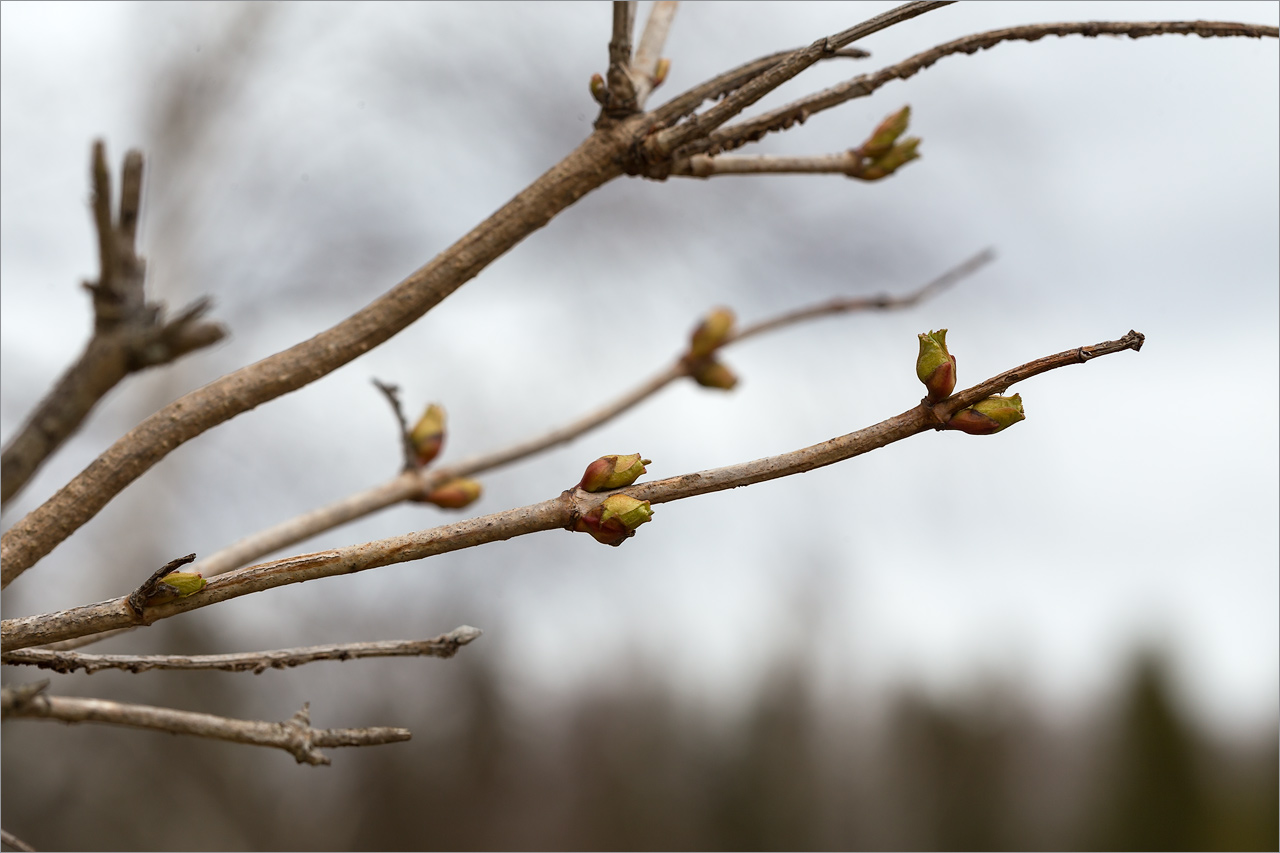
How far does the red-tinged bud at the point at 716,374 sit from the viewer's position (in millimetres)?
1783

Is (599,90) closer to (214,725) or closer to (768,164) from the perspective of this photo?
(768,164)

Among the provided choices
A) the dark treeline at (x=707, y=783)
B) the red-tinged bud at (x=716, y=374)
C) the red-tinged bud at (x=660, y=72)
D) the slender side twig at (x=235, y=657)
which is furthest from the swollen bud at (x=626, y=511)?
A: the dark treeline at (x=707, y=783)

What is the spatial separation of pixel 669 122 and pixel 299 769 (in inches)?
319

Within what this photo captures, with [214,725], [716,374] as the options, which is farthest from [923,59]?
[214,725]

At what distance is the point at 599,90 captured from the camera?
3.23ft

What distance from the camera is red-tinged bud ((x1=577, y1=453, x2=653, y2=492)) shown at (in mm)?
786

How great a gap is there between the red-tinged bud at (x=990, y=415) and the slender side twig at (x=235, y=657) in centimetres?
53

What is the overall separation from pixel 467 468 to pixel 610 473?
770mm

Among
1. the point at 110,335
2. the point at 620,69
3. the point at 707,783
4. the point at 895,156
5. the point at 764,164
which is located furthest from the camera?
the point at 707,783

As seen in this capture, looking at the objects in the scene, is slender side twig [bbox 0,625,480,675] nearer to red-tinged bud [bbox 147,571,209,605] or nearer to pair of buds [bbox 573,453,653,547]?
red-tinged bud [bbox 147,571,209,605]

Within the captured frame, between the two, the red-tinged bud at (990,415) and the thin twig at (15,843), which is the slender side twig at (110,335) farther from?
the red-tinged bud at (990,415)

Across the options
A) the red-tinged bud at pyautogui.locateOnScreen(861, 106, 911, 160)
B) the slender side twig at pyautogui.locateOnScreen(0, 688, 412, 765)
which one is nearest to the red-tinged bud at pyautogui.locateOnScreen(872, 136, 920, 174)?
the red-tinged bud at pyautogui.locateOnScreen(861, 106, 911, 160)

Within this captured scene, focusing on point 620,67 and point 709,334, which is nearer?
point 620,67

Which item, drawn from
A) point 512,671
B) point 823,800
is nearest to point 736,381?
point 512,671
